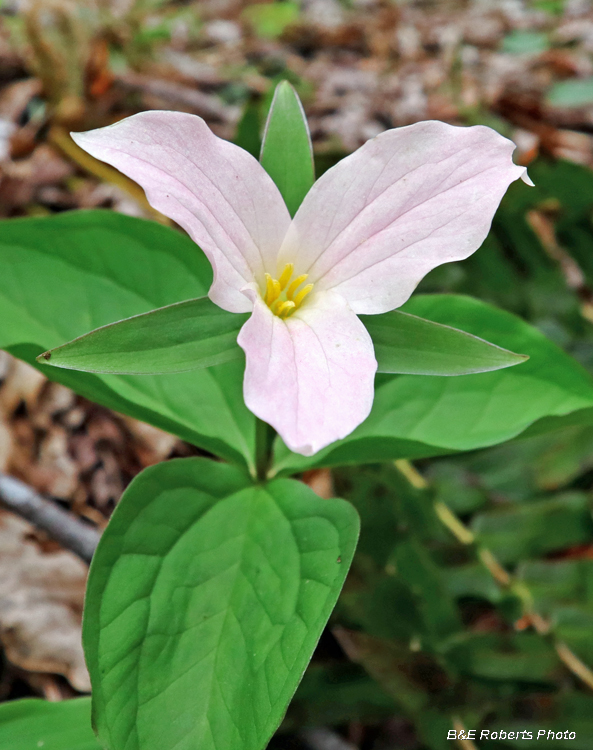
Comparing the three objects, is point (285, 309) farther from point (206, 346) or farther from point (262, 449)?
point (262, 449)

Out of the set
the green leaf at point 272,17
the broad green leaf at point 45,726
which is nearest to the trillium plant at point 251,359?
the broad green leaf at point 45,726

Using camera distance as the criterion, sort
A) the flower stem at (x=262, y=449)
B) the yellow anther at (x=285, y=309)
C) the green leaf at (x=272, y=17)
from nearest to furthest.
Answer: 1. the yellow anther at (x=285, y=309)
2. the flower stem at (x=262, y=449)
3. the green leaf at (x=272, y=17)

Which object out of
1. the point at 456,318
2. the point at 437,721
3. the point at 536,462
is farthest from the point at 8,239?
the point at 536,462

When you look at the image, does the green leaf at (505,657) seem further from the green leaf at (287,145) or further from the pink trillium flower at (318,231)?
the green leaf at (287,145)

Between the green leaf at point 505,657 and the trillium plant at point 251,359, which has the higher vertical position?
the trillium plant at point 251,359

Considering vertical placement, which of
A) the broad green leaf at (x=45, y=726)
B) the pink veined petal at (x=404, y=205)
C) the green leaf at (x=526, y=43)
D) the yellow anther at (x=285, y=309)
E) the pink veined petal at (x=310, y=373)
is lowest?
the broad green leaf at (x=45, y=726)

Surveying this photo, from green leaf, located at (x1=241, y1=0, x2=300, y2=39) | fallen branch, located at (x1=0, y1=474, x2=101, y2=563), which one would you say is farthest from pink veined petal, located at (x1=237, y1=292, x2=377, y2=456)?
green leaf, located at (x1=241, y1=0, x2=300, y2=39)

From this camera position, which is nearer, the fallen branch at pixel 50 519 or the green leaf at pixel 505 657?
the fallen branch at pixel 50 519

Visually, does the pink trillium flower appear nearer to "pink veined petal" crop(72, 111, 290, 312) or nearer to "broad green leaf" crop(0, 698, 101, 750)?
"pink veined petal" crop(72, 111, 290, 312)
